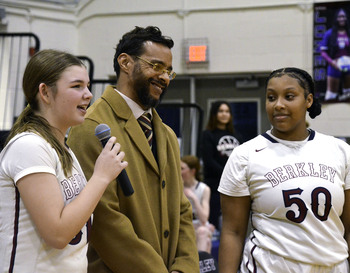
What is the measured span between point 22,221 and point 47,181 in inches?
5.8

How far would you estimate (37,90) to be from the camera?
1.73 m

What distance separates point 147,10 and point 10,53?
206 cm

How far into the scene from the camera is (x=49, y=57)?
1744 millimetres

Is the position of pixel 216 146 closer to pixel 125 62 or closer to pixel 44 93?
pixel 125 62

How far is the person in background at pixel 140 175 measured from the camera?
74.4 inches

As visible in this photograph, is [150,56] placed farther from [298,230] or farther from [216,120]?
[216,120]

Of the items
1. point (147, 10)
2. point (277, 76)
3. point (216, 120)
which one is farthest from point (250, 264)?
point (147, 10)

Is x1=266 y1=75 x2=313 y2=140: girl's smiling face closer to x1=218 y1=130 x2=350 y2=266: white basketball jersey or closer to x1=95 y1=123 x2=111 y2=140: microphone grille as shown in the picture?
x1=218 y1=130 x2=350 y2=266: white basketball jersey

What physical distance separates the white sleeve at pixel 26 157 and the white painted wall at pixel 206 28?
5.67 meters

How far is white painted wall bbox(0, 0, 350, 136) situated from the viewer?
23.0 feet

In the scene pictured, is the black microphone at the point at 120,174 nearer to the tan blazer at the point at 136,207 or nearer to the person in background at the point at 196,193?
the tan blazer at the point at 136,207

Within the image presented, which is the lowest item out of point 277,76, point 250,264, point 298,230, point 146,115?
point 250,264

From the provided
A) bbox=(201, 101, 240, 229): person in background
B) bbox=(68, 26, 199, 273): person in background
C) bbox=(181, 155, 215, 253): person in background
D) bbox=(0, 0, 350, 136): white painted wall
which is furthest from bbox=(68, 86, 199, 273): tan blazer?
bbox=(0, 0, 350, 136): white painted wall

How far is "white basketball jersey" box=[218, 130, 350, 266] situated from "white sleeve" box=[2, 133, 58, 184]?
85cm
